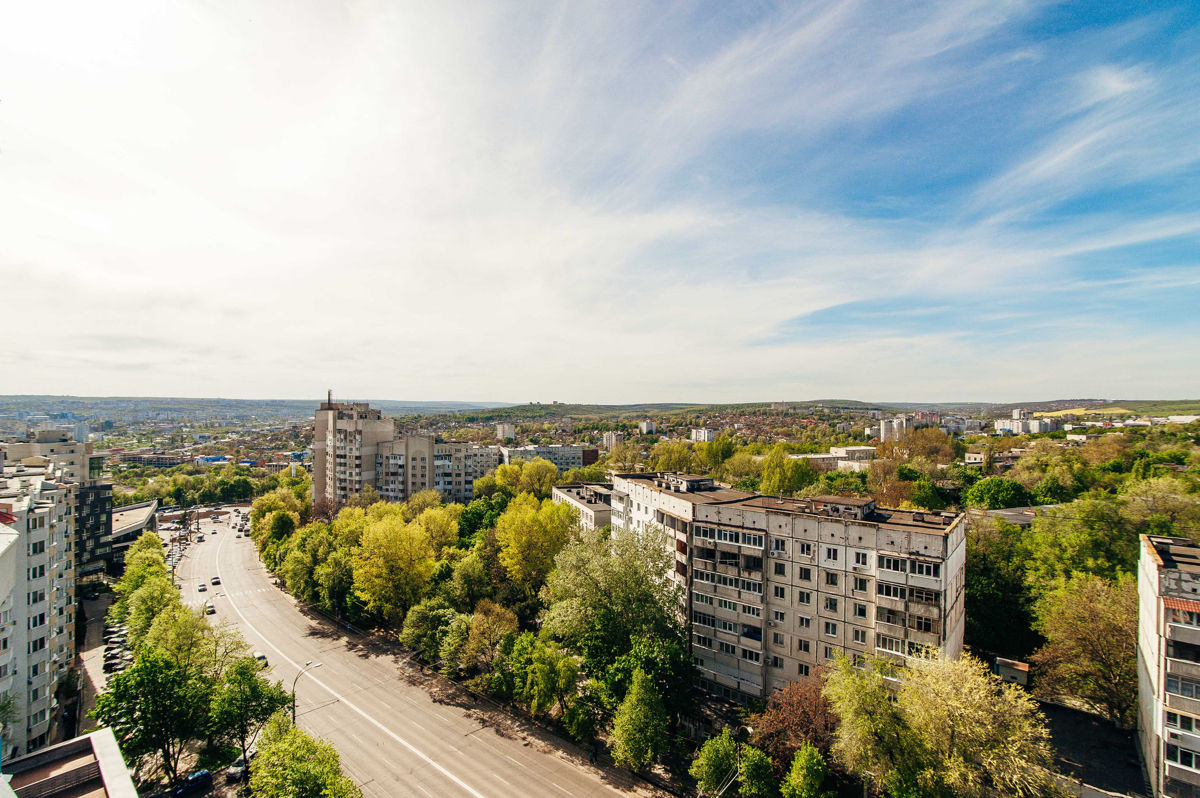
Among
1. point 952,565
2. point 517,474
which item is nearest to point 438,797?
point 952,565

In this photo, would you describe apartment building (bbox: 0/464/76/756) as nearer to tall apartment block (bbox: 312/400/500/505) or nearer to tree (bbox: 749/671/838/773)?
tree (bbox: 749/671/838/773)

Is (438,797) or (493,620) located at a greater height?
(493,620)

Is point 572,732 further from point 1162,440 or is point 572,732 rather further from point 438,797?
point 1162,440

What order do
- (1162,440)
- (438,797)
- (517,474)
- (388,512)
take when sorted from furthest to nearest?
(1162,440)
(517,474)
(388,512)
(438,797)

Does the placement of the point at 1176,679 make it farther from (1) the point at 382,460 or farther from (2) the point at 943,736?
(1) the point at 382,460

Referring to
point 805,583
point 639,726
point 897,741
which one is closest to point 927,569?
point 805,583

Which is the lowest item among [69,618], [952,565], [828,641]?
[69,618]

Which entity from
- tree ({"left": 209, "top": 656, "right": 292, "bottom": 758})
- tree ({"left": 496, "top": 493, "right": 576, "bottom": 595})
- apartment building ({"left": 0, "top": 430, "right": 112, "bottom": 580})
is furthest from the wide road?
apartment building ({"left": 0, "top": 430, "right": 112, "bottom": 580})

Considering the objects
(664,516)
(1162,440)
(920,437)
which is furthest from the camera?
(920,437)
